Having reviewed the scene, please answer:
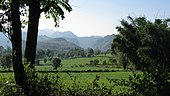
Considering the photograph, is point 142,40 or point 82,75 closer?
point 82,75

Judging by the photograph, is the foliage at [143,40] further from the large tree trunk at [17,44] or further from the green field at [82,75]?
the large tree trunk at [17,44]

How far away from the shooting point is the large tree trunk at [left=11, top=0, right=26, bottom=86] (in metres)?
9.52

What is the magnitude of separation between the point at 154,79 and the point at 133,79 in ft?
1.78

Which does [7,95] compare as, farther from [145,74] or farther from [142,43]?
[142,43]

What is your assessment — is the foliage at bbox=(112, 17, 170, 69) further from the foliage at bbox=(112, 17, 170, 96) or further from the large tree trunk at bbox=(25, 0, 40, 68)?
the large tree trunk at bbox=(25, 0, 40, 68)

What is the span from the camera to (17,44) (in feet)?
31.8

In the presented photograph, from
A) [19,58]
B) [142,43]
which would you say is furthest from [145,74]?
[142,43]

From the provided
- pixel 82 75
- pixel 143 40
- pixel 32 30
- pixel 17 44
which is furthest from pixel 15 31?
pixel 143 40

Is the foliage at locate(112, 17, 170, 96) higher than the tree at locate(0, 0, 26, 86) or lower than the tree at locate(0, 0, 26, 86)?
higher

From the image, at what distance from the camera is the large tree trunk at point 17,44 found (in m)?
9.52

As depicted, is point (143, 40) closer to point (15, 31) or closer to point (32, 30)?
point (32, 30)

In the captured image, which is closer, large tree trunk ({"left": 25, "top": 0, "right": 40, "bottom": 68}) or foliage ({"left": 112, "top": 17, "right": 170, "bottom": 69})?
large tree trunk ({"left": 25, "top": 0, "right": 40, "bottom": 68})

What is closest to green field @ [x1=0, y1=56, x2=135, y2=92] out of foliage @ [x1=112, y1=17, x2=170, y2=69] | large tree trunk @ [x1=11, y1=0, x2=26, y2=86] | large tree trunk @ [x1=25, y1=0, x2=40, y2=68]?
large tree trunk @ [x1=11, y1=0, x2=26, y2=86]

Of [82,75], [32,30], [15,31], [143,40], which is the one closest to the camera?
[15,31]
